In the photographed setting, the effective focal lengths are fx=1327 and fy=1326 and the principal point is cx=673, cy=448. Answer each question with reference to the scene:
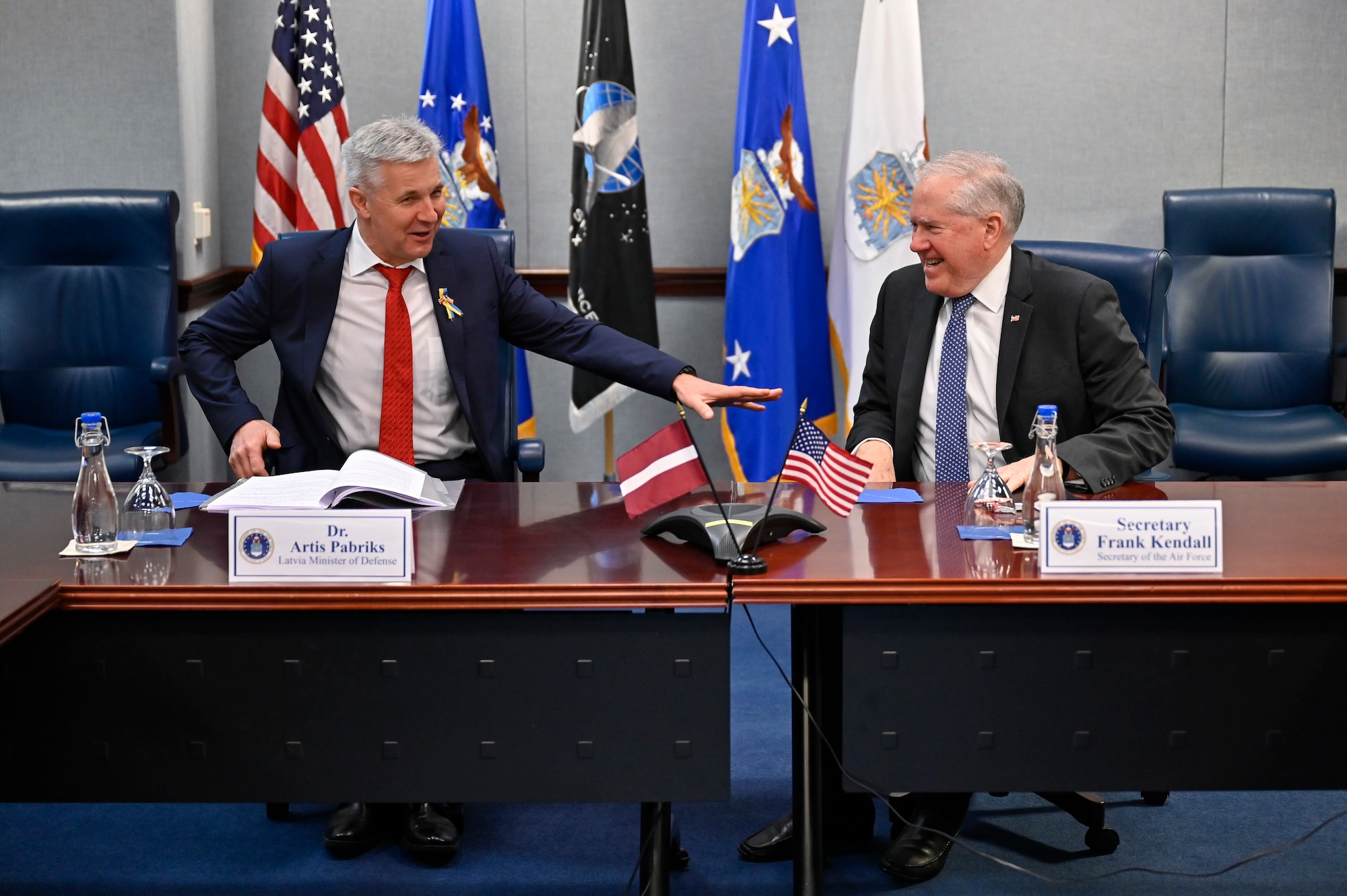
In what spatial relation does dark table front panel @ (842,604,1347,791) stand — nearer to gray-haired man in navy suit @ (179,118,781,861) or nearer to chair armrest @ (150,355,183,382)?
gray-haired man in navy suit @ (179,118,781,861)

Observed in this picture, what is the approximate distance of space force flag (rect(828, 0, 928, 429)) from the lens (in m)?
4.20

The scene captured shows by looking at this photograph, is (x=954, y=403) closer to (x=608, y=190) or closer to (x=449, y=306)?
(x=449, y=306)

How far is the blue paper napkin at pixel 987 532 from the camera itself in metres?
1.90

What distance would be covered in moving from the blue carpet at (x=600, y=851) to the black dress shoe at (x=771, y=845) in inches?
0.8

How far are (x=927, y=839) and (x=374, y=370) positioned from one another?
4.53 feet

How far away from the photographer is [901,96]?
4203mm

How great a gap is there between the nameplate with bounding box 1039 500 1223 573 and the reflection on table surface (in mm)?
25

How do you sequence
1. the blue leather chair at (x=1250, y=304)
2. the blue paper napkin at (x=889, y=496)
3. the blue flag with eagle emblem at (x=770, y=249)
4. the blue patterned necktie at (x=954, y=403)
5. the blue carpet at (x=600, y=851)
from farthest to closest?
1. the blue leather chair at (x=1250, y=304)
2. the blue flag with eagle emblem at (x=770, y=249)
3. the blue patterned necktie at (x=954, y=403)
4. the blue carpet at (x=600, y=851)
5. the blue paper napkin at (x=889, y=496)

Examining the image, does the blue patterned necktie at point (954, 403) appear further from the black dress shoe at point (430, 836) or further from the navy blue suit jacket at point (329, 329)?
the black dress shoe at point (430, 836)


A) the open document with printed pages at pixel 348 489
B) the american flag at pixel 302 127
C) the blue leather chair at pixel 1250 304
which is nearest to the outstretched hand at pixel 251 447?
the open document with printed pages at pixel 348 489

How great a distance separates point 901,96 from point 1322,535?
262cm

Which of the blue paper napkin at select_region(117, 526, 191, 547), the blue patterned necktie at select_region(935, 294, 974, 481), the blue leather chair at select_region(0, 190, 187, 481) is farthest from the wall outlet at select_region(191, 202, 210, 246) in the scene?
the blue patterned necktie at select_region(935, 294, 974, 481)

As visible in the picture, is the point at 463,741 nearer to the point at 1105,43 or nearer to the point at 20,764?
the point at 20,764

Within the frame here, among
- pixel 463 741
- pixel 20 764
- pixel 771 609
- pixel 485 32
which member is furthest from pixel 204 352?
pixel 485 32
